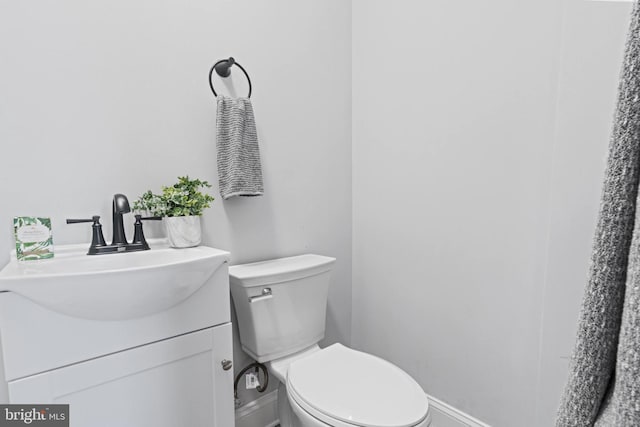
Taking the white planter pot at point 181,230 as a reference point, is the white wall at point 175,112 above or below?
above

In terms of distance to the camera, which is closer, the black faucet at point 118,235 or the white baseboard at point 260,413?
the black faucet at point 118,235

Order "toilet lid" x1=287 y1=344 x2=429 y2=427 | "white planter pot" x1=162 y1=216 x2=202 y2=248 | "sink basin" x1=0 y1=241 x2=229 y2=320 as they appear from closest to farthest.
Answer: "sink basin" x1=0 y1=241 x2=229 y2=320
"toilet lid" x1=287 y1=344 x2=429 y2=427
"white planter pot" x1=162 y1=216 x2=202 y2=248

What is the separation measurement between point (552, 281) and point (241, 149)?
1.07 m

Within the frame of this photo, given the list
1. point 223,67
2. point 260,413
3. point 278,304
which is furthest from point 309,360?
point 223,67

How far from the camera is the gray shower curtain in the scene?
0.22 metres

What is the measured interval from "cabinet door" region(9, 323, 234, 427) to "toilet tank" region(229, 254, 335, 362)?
8.9 inches

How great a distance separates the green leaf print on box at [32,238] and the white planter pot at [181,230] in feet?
1.04

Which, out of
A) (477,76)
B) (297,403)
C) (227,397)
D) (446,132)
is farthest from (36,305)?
(477,76)

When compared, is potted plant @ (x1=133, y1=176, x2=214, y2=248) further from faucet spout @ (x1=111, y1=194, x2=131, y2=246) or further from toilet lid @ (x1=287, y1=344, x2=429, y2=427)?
toilet lid @ (x1=287, y1=344, x2=429, y2=427)

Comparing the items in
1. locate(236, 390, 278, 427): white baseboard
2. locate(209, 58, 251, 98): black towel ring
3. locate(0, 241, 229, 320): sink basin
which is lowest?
locate(236, 390, 278, 427): white baseboard

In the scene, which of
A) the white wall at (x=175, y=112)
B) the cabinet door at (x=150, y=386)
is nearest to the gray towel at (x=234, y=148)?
the white wall at (x=175, y=112)

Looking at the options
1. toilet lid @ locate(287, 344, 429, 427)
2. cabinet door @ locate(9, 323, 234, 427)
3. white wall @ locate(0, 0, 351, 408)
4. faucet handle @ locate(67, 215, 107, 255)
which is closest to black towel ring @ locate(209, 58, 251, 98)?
white wall @ locate(0, 0, 351, 408)

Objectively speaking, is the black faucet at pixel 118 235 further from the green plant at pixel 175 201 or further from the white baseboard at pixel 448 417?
the white baseboard at pixel 448 417

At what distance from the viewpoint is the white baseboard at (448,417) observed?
1310 millimetres
